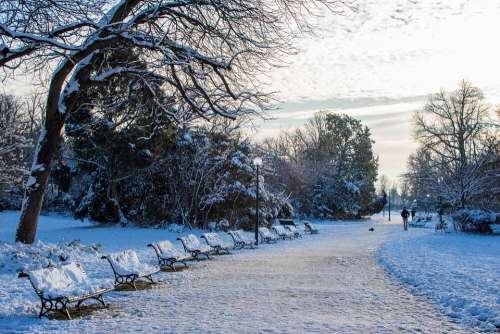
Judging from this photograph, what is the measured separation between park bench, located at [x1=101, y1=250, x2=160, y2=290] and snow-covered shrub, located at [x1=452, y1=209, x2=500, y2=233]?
22493 millimetres

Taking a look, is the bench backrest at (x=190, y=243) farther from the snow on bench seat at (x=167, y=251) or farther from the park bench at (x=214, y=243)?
the snow on bench seat at (x=167, y=251)

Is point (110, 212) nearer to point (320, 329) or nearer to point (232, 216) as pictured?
point (232, 216)

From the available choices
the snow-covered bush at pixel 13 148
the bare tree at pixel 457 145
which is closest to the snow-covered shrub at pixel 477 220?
the bare tree at pixel 457 145

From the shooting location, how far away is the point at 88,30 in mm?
12711

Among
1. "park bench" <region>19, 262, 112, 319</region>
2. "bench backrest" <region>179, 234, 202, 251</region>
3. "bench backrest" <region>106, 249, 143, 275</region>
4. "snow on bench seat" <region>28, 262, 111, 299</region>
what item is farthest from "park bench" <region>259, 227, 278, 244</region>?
"park bench" <region>19, 262, 112, 319</region>

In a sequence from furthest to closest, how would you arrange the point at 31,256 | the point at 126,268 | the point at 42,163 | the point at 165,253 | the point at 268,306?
the point at 42,163 < the point at 165,253 < the point at 31,256 < the point at 126,268 < the point at 268,306

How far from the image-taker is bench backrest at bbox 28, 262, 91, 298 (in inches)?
287

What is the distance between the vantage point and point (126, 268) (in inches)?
396

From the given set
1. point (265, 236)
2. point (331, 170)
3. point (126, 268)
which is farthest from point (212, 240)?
point (331, 170)

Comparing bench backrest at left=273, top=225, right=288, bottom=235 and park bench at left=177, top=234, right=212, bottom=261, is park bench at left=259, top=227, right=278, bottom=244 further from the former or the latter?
park bench at left=177, top=234, right=212, bottom=261

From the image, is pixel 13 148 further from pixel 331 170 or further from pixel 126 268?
pixel 331 170

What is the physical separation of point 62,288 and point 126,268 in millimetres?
2462

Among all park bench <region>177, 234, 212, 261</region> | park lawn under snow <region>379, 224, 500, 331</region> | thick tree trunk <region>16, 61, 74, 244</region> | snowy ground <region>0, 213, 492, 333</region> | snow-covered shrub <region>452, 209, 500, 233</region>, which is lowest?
snowy ground <region>0, 213, 492, 333</region>

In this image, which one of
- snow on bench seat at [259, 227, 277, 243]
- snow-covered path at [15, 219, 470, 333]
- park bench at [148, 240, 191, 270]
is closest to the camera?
snow-covered path at [15, 219, 470, 333]
